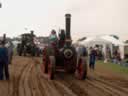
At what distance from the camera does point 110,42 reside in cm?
2962

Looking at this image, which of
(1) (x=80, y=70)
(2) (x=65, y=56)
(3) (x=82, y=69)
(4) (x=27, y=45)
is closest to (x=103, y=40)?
(4) (x=27, y=45)

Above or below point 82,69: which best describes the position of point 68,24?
above

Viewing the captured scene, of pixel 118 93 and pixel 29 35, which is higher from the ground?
pixel 29 35

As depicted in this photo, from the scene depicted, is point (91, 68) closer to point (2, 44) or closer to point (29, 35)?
point (2, 44)

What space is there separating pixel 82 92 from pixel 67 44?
3985 mm

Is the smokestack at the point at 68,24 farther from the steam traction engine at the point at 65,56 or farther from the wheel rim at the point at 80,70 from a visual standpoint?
the wheel rim at the point at 80,70

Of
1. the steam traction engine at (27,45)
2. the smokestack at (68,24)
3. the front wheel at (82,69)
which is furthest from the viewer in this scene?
the steam traction engine at (27,45)

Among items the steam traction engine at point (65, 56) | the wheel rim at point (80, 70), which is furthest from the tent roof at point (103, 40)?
the wheel rim at point (80, 70)

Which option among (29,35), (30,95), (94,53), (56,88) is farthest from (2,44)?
(29,35)

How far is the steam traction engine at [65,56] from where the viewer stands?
13.5 m

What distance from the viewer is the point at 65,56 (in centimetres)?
1374

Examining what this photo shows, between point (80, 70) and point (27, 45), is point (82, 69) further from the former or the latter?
point (27, 45)

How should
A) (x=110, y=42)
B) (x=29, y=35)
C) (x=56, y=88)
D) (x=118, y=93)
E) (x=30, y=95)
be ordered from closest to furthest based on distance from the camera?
(x=30, y=95) < (x=118, y=93) < (x=56, y=88) < (x=110, y=42) < (x=29, y=35)

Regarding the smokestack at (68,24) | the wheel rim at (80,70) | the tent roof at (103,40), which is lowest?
the wheel rim at (80,70)
